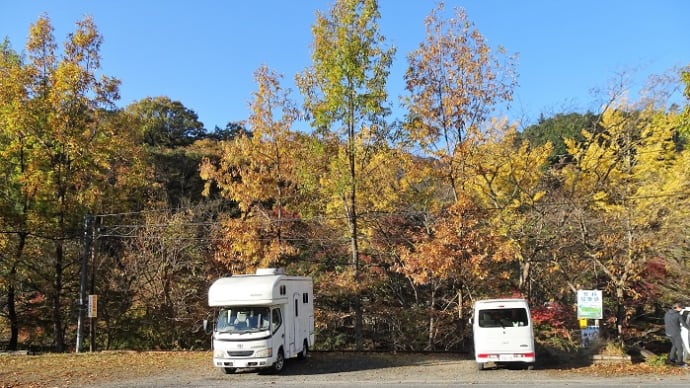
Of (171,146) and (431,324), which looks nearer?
(431,324)

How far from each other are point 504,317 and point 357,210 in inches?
388

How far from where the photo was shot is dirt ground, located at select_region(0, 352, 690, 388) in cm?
1407

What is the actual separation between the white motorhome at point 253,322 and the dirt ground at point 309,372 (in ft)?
1.73

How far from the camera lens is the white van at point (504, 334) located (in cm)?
1523

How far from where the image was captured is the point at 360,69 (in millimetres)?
21375

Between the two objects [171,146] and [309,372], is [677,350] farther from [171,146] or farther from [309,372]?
[171,146]

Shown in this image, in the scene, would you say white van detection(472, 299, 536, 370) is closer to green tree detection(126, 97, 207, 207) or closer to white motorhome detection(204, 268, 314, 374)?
white motorhome detection(204, 268, 314, 374)

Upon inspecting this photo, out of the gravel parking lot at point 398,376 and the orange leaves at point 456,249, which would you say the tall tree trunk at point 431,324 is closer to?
the orange leaves at point 456,249

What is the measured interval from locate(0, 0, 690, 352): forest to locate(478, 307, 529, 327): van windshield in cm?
379

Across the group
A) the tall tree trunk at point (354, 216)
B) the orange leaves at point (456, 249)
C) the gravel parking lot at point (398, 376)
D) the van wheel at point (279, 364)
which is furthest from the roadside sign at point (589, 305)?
the van wheel at point (279, 364)

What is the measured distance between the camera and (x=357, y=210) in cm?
2411

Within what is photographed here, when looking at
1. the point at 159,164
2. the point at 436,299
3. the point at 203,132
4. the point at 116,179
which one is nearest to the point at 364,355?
the point at 436,299

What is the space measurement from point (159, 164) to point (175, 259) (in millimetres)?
15988

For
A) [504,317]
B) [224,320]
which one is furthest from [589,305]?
[224,320]
